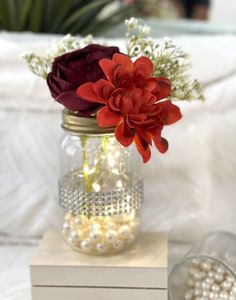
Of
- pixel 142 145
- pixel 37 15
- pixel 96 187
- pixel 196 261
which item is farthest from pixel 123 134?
pixel 37 15

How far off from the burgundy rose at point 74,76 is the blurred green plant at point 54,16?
0.54 metres

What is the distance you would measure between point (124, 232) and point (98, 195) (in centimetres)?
7

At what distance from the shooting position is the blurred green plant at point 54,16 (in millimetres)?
1271

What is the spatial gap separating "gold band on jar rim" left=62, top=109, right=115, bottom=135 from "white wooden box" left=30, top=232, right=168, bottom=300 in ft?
0.60

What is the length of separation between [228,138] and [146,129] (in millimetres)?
304

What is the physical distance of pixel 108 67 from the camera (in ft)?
2.30

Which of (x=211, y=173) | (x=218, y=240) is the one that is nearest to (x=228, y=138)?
(x=211, y=173)

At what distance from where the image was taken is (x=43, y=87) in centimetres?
99

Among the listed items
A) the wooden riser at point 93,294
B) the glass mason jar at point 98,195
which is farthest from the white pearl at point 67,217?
the wooden riser at point 93,294

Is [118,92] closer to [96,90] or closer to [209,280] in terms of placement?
[96,90]

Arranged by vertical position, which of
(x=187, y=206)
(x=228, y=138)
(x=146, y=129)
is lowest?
(x=187, y=206)

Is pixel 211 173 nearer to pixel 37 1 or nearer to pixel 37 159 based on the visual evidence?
pixel 37 159

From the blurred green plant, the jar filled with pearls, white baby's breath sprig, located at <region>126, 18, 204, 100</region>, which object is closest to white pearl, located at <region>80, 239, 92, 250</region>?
the jar filled with pearls

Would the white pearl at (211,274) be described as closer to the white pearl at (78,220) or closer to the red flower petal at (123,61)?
the white pearl at (78,220)
